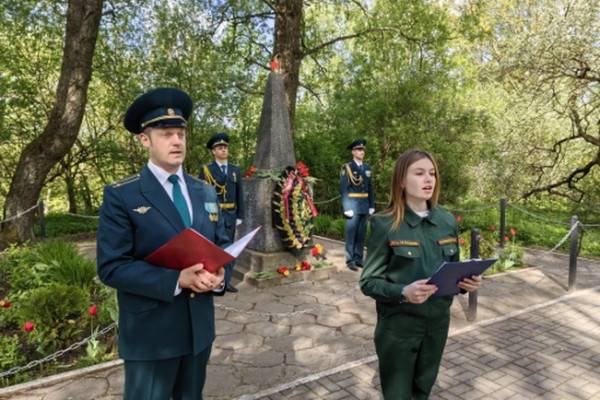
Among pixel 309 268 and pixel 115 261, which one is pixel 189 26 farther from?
pixel 115 261

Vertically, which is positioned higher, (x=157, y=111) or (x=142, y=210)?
(x=157, y=111)

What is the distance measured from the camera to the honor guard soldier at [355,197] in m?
7.31

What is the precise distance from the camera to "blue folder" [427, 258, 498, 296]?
6.86ft

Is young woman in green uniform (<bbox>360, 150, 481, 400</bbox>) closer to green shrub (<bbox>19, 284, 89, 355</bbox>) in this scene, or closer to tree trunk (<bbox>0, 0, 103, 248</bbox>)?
green shrub (<bbox>19, 284, 89, 355</bbox>)

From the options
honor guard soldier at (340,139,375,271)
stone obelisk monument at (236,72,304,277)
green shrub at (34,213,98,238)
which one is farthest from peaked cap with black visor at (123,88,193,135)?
green shrub at (34,213,98,238)

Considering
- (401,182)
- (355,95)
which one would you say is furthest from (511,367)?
(355,95)

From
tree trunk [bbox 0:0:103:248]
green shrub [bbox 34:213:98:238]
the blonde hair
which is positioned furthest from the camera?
green shrub [bbox 34:213:98:238]

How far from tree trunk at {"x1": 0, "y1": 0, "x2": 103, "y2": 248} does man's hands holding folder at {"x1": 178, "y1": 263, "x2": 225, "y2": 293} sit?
738cm

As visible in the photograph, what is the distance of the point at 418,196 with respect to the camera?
242 cm

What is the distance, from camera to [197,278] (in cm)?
193

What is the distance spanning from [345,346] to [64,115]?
6.89 meters

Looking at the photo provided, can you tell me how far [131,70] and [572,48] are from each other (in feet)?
39.3

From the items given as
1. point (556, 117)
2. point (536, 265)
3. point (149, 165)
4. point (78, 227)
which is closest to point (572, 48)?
point (556, 117)

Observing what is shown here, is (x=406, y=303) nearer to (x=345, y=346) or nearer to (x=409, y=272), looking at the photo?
(x=409, y=272)
